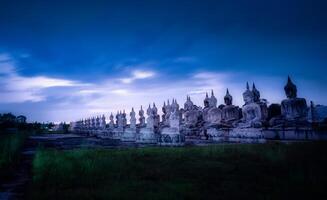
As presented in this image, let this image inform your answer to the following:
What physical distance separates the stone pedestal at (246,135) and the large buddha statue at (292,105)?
6.31 feet

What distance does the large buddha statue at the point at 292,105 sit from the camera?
16114 mm

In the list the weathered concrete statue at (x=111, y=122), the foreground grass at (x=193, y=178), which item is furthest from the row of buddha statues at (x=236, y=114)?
the foreground grass at (x=193, y=178)

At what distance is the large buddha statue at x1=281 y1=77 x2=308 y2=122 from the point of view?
16114 millimetres

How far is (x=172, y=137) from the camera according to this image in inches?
623

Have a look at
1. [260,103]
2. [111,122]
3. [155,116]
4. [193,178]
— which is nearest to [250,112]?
[260,103]

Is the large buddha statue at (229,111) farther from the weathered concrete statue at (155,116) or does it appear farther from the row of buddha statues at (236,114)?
the weathered concrete statue at (155,116)

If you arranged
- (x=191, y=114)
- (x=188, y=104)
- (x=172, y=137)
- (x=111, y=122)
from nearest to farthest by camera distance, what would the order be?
1. (x=172, y=137)
2. (x=191, y=114)
3. (x=188, y=104)
4. (x=111, y=122)

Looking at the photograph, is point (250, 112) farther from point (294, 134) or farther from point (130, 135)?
point (130, 135)

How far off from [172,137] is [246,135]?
16.1 feet

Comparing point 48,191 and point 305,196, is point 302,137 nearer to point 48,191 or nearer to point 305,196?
point 305,196

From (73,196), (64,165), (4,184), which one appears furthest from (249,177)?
(4,184)

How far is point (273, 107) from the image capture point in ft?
85.0

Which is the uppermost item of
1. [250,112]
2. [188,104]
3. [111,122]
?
[188,104]

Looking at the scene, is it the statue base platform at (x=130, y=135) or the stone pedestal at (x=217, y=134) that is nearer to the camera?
the stone pedestal at (x=217, y=134)
